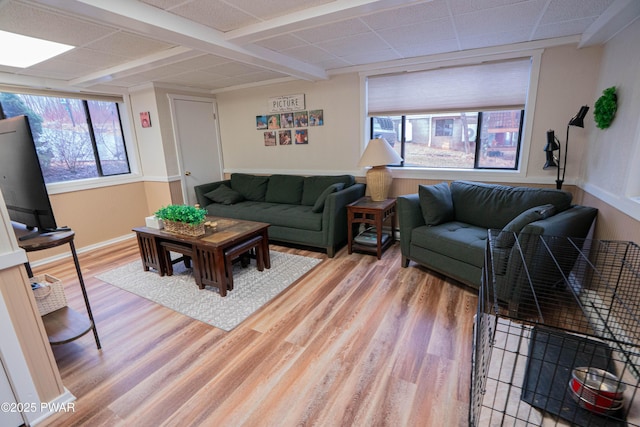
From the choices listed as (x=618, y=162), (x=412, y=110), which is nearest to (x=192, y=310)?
(x=412, y=110)

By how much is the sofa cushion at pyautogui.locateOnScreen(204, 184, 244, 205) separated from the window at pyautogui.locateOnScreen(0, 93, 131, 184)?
1410 mm

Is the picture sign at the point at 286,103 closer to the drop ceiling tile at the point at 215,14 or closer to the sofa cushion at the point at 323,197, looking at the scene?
the sofa cushion at the point at 323,197

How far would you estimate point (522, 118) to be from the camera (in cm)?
325

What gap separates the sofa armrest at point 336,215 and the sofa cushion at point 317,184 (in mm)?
279

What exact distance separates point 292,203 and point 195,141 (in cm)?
194

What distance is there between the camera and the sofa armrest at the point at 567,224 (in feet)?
6.77

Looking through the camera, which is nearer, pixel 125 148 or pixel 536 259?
pixel 536 259

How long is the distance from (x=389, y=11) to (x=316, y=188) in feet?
7.54

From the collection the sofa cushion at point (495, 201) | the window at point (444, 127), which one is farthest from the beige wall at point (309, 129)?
the sofa cushion at point (495, 201)

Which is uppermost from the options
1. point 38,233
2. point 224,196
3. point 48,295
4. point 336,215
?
point 38,233

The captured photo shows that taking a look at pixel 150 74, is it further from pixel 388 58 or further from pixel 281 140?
pixel 388 58

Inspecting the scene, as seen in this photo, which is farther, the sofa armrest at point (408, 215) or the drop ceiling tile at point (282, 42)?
the sofa armrest at point (408, 215)

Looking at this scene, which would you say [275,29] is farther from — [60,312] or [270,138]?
[60,312]

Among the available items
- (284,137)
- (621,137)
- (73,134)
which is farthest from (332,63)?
(73,134)
